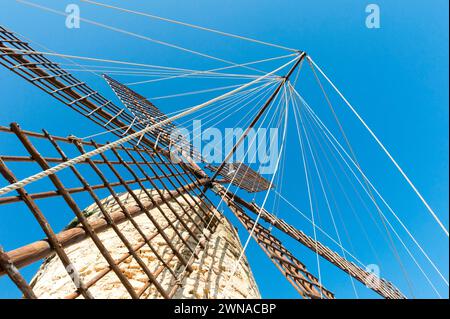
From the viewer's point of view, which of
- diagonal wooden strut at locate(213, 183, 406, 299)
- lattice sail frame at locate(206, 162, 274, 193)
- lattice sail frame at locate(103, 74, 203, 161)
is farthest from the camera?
lattice sail frame at locate(206, 162, 274, 193)

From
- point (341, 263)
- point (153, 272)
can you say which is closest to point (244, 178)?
→ point (341, 263)

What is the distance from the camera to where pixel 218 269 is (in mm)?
4172

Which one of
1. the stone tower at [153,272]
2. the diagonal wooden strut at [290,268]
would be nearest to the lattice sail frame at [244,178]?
the diagonal wooden strut at [290,268]

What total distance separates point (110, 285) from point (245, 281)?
7.59ft

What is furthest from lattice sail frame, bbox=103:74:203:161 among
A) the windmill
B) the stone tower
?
the stone tower

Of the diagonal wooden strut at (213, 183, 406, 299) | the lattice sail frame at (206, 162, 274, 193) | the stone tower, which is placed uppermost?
the lattice sail frame at (206, 162, 274, 193)

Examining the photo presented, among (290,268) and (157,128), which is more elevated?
(157,128)

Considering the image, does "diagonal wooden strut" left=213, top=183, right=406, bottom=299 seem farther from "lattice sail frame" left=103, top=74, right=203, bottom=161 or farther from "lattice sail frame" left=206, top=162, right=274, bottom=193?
"lattice sail frame" left=103, top=74, right=203, bottom=161

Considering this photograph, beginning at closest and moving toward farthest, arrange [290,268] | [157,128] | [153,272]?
[153,272] → [290,268] → [157,128]

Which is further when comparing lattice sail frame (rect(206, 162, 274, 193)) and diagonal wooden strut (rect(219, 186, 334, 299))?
lattice sail frame (rect(206, 162, 274, 193))

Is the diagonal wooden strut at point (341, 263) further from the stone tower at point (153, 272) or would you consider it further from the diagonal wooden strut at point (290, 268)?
the stone tower at point (153, 272)

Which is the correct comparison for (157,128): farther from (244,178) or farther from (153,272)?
(153,272)
